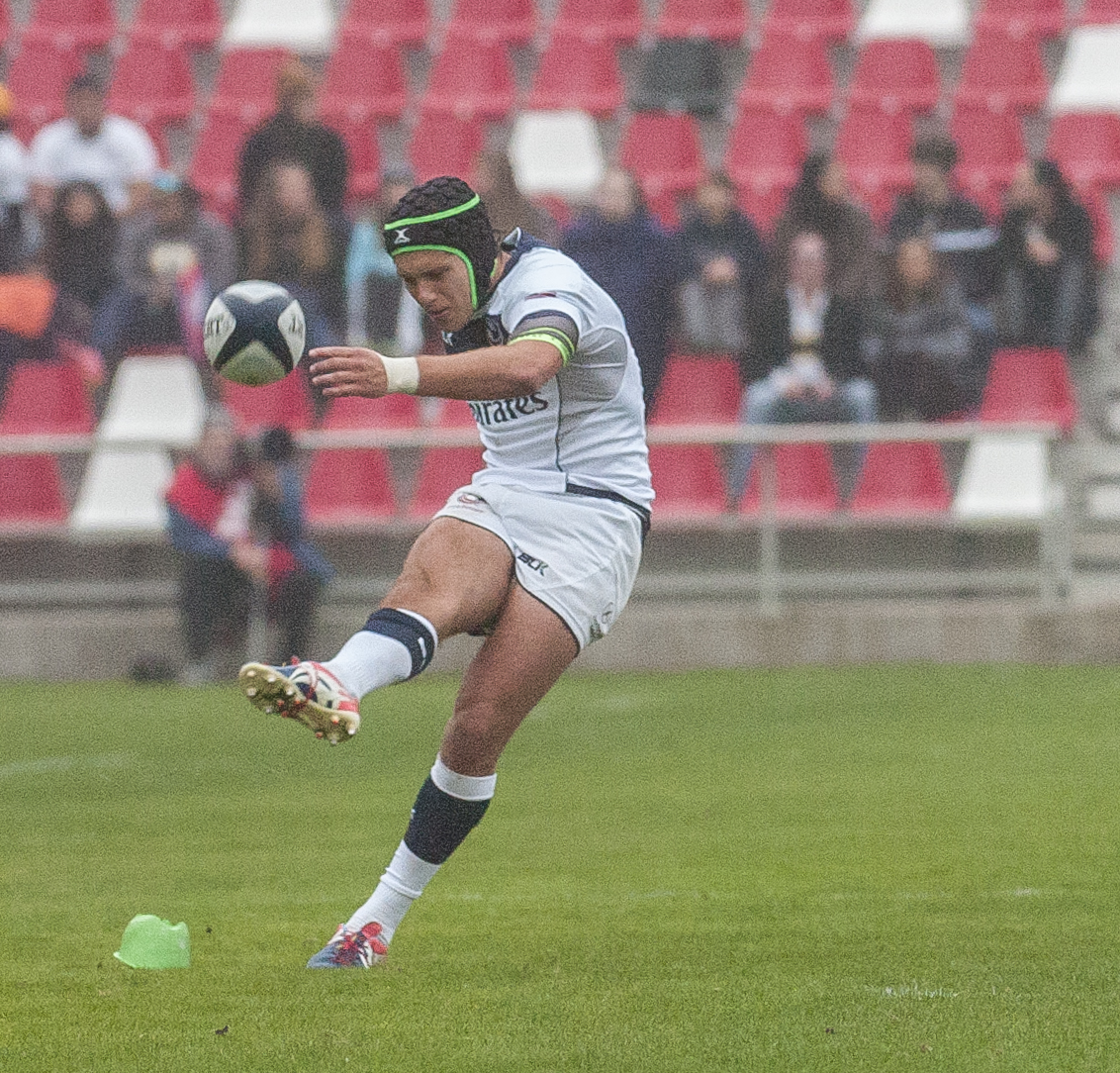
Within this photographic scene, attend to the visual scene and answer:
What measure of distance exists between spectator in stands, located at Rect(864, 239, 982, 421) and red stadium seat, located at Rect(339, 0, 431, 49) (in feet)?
20.0

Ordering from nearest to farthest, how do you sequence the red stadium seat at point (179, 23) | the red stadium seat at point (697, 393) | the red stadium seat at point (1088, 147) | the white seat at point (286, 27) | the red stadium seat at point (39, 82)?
the red stadium seat at point (697, 393)
the red stadium seat at point (1088, 147)
the red stadium seat at point (39, 82)
the white seat at point (286, 27)
the red stadium seat at point (179, 23)

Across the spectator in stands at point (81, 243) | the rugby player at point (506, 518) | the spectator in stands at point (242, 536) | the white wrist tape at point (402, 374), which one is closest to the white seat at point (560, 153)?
the spectator in stands at point (81, 243)

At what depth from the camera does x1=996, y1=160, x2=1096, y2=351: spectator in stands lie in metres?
15.9

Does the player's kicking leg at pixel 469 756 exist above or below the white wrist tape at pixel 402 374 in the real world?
below

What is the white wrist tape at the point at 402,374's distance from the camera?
5434mm

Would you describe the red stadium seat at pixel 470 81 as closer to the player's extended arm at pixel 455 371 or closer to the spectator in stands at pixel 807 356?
the spectator in stands at pixel 807 356

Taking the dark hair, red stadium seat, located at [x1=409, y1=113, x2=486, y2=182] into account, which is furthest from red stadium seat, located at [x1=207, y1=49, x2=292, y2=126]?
the dark hair

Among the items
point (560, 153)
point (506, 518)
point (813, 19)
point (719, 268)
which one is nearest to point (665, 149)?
point (560, 153)

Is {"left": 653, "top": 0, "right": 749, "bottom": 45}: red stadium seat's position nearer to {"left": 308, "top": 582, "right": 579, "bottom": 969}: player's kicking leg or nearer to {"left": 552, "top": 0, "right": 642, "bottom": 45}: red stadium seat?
{"left": 552, "top": 0, "right": 642, "bottom": 45}: red stadium seat

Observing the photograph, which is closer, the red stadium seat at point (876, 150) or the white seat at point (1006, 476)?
the white seat at point (1006, 476)

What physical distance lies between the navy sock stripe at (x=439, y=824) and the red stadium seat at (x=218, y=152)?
13.5 meters

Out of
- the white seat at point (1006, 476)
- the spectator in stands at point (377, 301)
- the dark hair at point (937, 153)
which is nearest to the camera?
the white seat at point (1006, 476)

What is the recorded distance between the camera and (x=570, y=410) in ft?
21.4

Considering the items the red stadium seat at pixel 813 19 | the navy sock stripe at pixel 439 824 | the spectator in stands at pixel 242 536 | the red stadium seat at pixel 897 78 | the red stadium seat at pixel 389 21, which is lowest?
the spectator in stands at pixel 242 536
